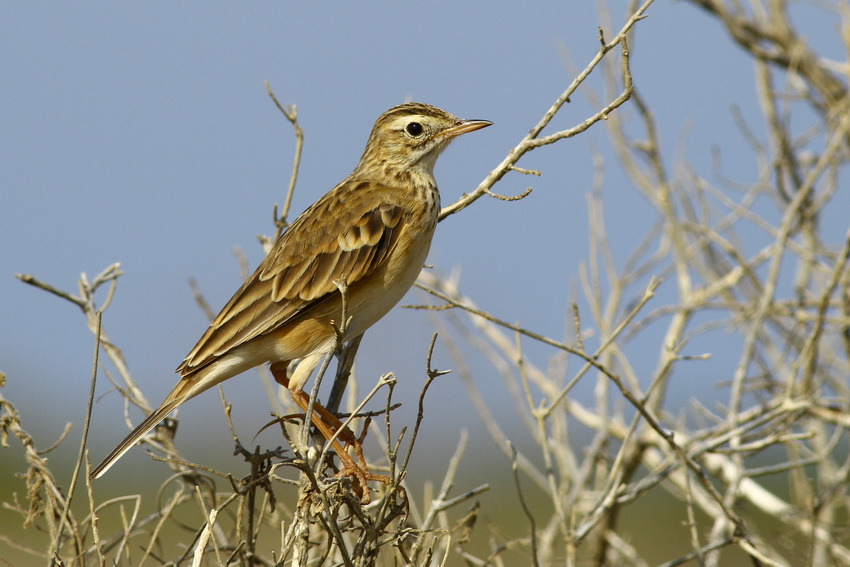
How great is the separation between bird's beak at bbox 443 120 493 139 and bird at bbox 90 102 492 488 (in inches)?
16.2

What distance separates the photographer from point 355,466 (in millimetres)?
4164

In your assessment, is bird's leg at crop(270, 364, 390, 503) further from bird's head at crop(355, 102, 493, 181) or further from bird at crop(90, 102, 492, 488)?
bird's head at crop(355, 102, 493, 181)

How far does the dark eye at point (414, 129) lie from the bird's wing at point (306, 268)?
0.51 m

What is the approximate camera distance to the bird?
470cm

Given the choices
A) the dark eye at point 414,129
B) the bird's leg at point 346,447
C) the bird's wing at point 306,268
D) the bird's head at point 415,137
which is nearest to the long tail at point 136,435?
the bird's wing at point 306,268

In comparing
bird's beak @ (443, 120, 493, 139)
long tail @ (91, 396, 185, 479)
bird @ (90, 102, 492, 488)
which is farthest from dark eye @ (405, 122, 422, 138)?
long tail @ (91, 396, 185, 479)

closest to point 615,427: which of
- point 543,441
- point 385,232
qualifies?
point 543,441

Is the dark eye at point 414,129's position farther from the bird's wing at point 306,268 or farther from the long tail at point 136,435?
the long tail at point 136,435

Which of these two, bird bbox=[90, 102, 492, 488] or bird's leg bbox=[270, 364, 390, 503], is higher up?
bird bbox=[90, 102, 492, 488]

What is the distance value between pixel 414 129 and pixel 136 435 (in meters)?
2.46

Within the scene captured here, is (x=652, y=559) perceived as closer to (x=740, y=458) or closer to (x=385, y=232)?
(x=740, y=458)

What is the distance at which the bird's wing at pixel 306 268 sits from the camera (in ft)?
15.6

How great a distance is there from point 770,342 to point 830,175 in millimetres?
1203

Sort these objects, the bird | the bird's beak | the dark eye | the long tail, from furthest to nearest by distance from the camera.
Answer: the dark eye
the bird's beak
the bird
the long tail
